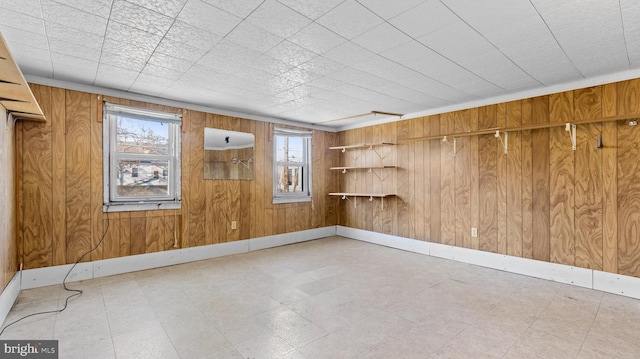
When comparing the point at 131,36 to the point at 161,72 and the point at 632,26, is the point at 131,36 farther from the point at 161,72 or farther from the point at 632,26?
the point at 632,26

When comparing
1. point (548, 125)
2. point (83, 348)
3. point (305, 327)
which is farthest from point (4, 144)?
point (548, 125)

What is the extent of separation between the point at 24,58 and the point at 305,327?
11.7ft

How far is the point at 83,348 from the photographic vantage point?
2.10 metres

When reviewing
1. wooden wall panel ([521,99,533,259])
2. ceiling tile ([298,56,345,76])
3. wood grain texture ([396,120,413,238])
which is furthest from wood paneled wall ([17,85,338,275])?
wooden wall panel ([521,99,533,259])

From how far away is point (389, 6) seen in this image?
1.93 meters

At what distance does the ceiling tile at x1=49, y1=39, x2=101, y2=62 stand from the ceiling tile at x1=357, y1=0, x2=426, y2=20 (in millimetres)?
2414

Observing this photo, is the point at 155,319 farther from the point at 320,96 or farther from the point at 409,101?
the point at 409,101

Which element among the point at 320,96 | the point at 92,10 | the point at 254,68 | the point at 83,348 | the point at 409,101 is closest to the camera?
the point at 92,10

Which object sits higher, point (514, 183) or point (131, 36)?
point (131, 36)

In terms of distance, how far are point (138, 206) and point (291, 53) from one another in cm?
296

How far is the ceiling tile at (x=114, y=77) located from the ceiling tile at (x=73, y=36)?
1.66 feet

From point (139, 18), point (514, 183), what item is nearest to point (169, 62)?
point (139, 18)

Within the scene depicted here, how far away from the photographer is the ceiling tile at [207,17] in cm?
192

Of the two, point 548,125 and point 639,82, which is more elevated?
point 639,82
